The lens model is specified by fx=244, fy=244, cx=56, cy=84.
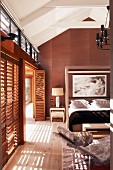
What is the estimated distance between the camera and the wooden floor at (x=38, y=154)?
14.1 feet

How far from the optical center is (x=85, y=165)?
436 centimetres

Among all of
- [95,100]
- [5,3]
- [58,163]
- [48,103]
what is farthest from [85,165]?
[48,103]

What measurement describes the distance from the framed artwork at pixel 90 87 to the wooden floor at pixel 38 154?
2.48 m

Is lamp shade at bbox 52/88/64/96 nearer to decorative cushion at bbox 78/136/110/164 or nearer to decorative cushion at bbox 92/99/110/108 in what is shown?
decorative cushion at bbox 92/99/110/108

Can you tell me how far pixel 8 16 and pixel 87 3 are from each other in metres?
1.89

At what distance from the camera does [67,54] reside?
9.47 metres

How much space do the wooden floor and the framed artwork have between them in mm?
2478

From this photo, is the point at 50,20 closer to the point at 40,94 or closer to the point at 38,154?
the point at 40,94

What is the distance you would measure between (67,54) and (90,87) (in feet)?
5.11

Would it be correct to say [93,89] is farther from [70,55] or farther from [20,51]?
[20,51]

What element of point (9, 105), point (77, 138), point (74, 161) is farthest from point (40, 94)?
point (77, 138)

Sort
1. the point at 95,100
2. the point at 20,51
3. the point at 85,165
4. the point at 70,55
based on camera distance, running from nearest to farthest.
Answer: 1. the point at 85,165
2. the point at 20,51
3. the point at 95,100
4. the point at 70,55

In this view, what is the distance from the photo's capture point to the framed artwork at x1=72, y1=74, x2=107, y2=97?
9312 millimetres

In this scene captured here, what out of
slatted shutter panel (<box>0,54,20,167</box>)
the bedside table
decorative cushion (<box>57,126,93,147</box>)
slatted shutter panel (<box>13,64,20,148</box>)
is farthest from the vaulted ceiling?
the bedside table
